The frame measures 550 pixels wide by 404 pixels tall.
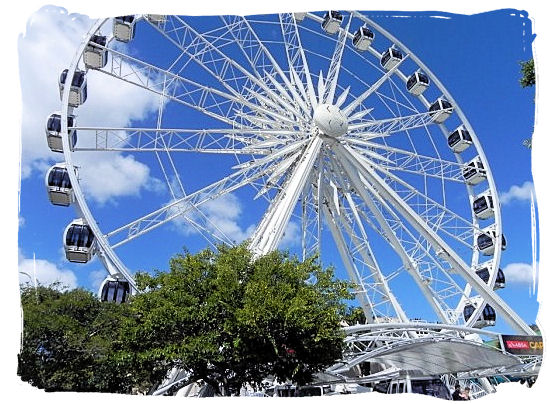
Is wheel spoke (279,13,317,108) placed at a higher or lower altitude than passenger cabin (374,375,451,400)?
higher

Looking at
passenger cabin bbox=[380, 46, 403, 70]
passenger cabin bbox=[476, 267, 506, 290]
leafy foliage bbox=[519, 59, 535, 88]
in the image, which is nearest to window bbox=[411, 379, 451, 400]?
leafy foliage bbox=[519, 59, 535, 88]

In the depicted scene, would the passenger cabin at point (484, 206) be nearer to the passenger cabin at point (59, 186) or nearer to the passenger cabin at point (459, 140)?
the passenger cabin at point (459, 140)

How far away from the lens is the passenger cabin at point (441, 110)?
1587 cm

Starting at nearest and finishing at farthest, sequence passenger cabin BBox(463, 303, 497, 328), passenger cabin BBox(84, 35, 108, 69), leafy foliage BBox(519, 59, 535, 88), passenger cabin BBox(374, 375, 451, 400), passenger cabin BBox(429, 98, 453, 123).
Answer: leafy foliage BBox(519, 59, 535, 88) < passenger cabin BBox(374, 375, 451, 400) < passenger cabin BBox(84, 35, 108, 69) < passenger cabin BBox(463, 303, 497, 328) < passenger cabin BBox(429, 98, 453, 123)

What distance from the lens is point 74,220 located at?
10711 mm

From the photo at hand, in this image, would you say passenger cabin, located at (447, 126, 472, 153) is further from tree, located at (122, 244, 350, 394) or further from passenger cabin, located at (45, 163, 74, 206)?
passenger cabin, located at (45, 163, 74, 206)

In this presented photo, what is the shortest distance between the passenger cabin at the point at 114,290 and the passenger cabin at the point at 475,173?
10.5m

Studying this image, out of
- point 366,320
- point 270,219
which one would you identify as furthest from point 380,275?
point 270,219

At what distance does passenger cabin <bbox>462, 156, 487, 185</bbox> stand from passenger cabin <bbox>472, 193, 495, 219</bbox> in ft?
1.73

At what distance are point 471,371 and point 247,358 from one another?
783 cm

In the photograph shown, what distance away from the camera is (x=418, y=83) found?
15.7m

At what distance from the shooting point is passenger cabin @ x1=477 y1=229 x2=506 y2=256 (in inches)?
607

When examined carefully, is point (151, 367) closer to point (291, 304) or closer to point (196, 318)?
point (196, 318)

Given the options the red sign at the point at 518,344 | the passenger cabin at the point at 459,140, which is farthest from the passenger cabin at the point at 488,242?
the red sign at the point at 518,344
